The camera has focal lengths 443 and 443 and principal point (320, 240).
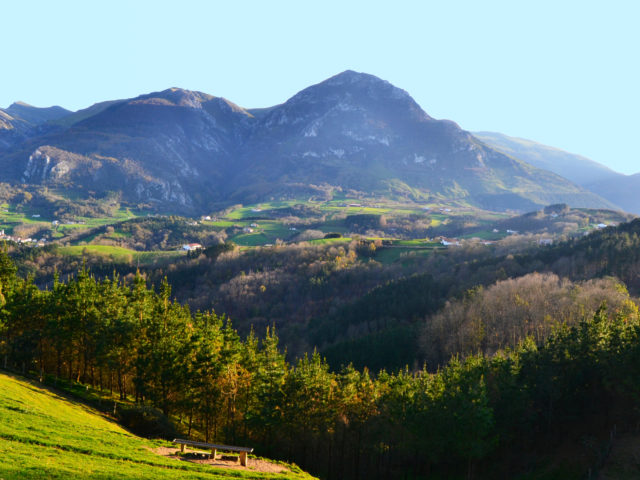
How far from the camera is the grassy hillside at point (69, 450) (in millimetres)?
24797

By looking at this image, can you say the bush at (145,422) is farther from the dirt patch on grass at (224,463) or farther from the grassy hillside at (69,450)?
the dirt patch on grass at (224,463)

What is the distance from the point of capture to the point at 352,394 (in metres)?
52.1

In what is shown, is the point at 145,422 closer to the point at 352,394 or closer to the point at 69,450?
the point at 69,450

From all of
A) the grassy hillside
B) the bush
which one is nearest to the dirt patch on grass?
the grassy hillside

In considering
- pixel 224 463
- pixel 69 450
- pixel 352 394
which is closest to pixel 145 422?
pixel 224 463

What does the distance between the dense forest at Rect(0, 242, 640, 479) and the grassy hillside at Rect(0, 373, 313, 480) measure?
38.6 feet

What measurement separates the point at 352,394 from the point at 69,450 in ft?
101

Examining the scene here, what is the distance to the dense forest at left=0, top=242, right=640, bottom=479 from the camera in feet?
153

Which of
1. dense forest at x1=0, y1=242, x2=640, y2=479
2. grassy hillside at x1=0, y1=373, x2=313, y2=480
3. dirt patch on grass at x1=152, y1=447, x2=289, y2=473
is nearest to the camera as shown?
grassy hillside at x1=0, y1=373, x2=313, y2=480

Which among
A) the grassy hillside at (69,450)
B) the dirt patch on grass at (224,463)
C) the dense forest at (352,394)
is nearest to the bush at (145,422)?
the dense forest at (352,394)

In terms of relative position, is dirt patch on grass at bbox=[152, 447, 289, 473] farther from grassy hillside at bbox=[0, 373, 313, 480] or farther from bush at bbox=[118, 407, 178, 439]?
bush at bbox=[118, 407, 178, 439]

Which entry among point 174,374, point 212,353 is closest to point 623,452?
point 212,353

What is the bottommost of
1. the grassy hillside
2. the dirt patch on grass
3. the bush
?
the bush

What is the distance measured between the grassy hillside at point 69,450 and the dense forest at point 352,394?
463 inches
